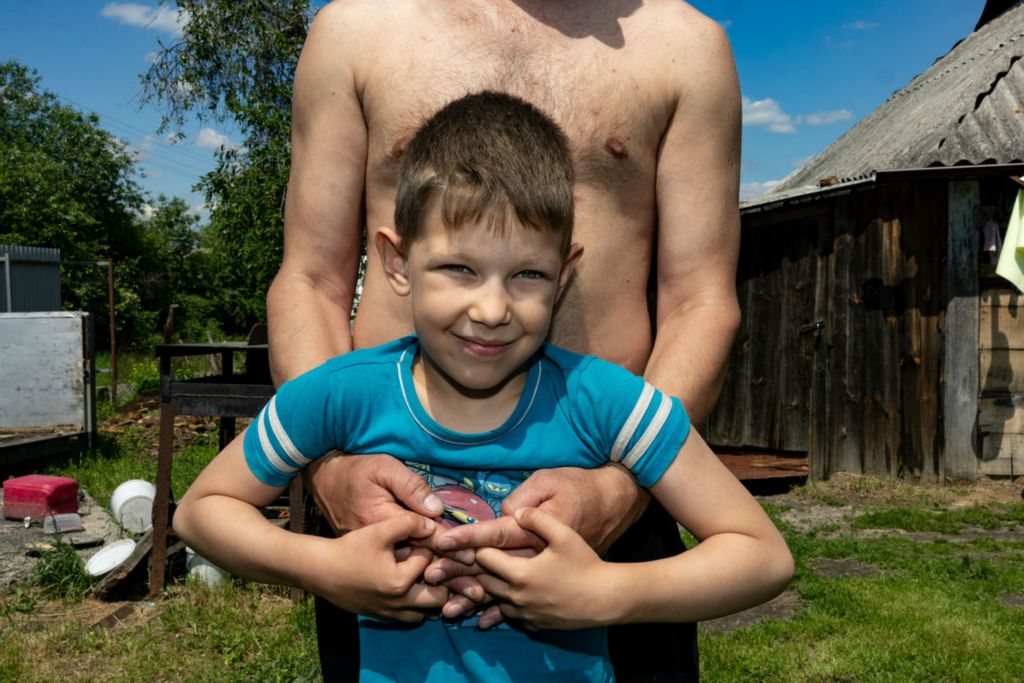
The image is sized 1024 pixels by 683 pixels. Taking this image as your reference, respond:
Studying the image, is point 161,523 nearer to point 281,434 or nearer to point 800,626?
point 800,626

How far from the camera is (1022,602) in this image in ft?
21.8

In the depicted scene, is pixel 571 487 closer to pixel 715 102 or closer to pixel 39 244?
pixel 715 102

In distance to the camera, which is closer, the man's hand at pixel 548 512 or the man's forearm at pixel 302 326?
the man's hand at pixel 548 512

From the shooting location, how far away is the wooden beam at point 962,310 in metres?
9.67

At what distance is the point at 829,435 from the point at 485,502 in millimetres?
9772

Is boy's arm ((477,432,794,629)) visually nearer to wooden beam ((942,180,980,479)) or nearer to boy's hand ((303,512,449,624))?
boy's hand ((303,512,449,624))

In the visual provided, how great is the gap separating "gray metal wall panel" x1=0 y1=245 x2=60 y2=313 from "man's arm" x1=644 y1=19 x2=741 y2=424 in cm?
1615

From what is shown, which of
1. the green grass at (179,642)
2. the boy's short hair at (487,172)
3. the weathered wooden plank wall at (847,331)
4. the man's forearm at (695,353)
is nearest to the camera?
the boy's short hair at (487,172)

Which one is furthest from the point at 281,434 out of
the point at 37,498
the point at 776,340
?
the point at 776,340

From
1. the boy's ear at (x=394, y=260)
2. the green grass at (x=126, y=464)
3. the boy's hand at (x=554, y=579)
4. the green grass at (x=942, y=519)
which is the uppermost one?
the boy's ear at (x=394, y=260)

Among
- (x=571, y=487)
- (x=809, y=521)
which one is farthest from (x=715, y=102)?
(x=809, y=521)

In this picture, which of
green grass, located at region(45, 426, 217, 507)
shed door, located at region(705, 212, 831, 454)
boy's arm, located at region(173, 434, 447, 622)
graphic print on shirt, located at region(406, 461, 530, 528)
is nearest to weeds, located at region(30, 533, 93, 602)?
green grass, located at region(45, 426, 217, 507)

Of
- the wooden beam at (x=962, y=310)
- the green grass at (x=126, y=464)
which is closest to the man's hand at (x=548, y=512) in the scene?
the green grass at (x=126, y=464)

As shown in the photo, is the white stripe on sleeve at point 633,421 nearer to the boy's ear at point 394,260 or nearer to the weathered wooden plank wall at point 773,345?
the boy's ear at point 394,260
